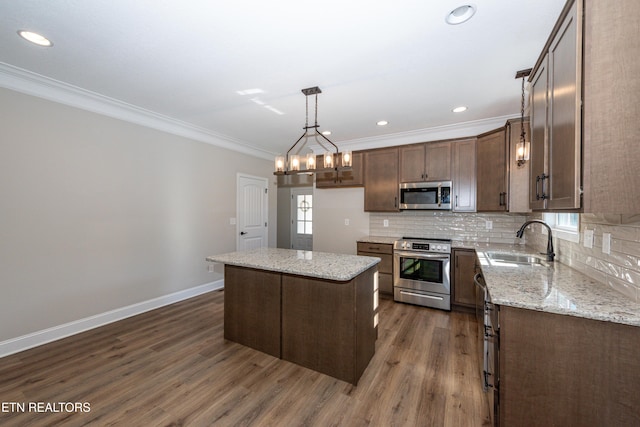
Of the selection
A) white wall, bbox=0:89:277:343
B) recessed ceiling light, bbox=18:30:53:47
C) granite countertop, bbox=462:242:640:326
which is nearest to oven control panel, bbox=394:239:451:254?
granite countertop, bbox=462:242:640:326

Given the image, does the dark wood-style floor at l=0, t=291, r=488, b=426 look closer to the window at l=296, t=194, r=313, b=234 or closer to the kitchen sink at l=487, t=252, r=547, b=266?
the kitchen sink at l=487, t=252, r=547, b=266

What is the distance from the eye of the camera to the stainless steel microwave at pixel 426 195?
387cm

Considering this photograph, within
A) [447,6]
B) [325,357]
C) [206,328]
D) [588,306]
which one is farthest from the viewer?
[206,328]

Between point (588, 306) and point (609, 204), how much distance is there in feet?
1.74

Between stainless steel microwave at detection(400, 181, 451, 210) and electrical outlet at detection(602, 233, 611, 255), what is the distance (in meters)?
2.21

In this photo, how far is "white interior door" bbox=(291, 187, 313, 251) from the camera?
21.8ft

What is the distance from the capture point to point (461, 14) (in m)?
1.72

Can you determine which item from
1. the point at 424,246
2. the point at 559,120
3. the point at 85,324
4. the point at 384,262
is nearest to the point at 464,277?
the point at 424,246

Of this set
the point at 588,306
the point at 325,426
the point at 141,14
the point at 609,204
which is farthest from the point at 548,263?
the point at 141,14

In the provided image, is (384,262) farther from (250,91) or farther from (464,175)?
(250,91)

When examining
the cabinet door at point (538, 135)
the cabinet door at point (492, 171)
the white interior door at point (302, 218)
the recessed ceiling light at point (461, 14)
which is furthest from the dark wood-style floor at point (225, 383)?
the white interior door at point (302, 218)

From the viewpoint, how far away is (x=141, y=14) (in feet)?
5.73

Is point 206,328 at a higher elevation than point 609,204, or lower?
lower

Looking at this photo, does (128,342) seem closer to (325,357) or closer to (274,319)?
(274,319)
